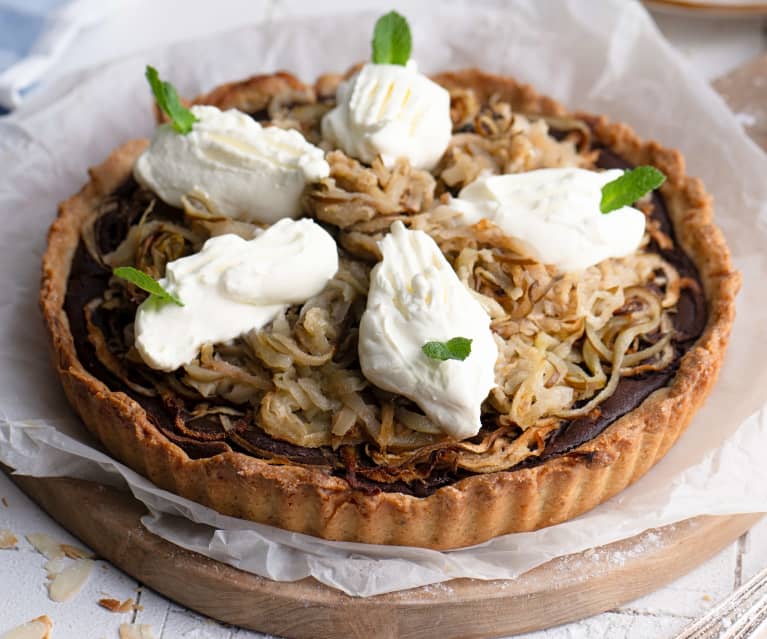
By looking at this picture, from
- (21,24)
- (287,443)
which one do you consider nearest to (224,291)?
(287,443)

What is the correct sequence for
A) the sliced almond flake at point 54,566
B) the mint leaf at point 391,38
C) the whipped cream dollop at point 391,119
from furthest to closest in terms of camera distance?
the mint leaf at point 391,38, the whipped cream dollop at point 391,119, the sliced almond flake at point 54,566

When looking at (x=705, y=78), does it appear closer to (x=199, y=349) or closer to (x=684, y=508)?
(x=684, y=508)

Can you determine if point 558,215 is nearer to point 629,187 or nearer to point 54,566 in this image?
point 629,187

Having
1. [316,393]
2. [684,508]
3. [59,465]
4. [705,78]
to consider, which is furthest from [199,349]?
[705,78]

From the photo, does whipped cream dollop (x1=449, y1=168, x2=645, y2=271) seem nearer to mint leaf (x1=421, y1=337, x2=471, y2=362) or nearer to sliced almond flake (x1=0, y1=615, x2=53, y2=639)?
mint leaf (x1=421, y1=337, x2=471, y2=362)

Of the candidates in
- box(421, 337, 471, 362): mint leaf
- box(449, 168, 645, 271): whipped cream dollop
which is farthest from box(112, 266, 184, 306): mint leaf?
box(449, 168, 645, 271): whipped cream dollop

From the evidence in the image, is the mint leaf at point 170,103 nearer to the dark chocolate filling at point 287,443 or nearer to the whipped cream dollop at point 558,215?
the dark chocolate filling at point 287,443

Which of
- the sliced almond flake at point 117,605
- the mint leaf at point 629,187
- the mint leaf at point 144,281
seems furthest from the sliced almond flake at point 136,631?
the mint leaf at point 629,187
